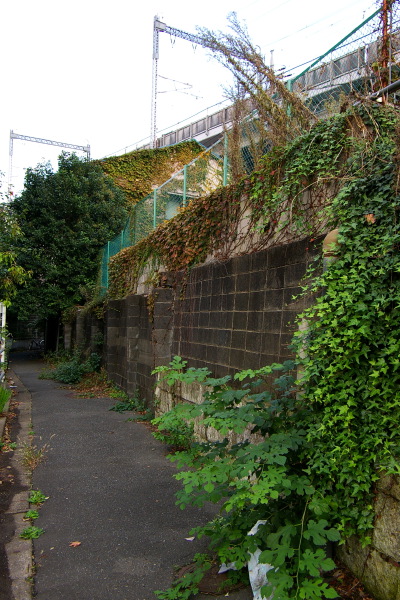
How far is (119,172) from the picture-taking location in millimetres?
19453

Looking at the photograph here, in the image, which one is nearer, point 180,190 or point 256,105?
point 256,105

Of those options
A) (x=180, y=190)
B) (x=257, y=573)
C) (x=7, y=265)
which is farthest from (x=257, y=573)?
(x=7, y=265)

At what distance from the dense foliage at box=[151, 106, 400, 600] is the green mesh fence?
11.0 ft

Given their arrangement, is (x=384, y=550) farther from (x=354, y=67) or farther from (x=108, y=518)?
(x=354, y=67)

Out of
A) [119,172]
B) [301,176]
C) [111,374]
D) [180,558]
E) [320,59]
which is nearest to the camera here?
[180,558]

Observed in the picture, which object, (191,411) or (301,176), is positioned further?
(301,176)

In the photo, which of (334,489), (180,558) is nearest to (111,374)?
(180,558)

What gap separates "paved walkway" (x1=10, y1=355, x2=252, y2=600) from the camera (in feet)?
9.73

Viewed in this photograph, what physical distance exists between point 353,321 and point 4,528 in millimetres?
3150

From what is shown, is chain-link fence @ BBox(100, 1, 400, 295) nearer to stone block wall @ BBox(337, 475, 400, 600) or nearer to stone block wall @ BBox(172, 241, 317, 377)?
stone block wall @ BBox(172, 241, 317, 377)

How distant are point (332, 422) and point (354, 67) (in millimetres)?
3078

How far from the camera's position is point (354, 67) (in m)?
4.00

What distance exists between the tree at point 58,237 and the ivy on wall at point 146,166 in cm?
253

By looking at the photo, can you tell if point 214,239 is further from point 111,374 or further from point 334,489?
point 111,374
